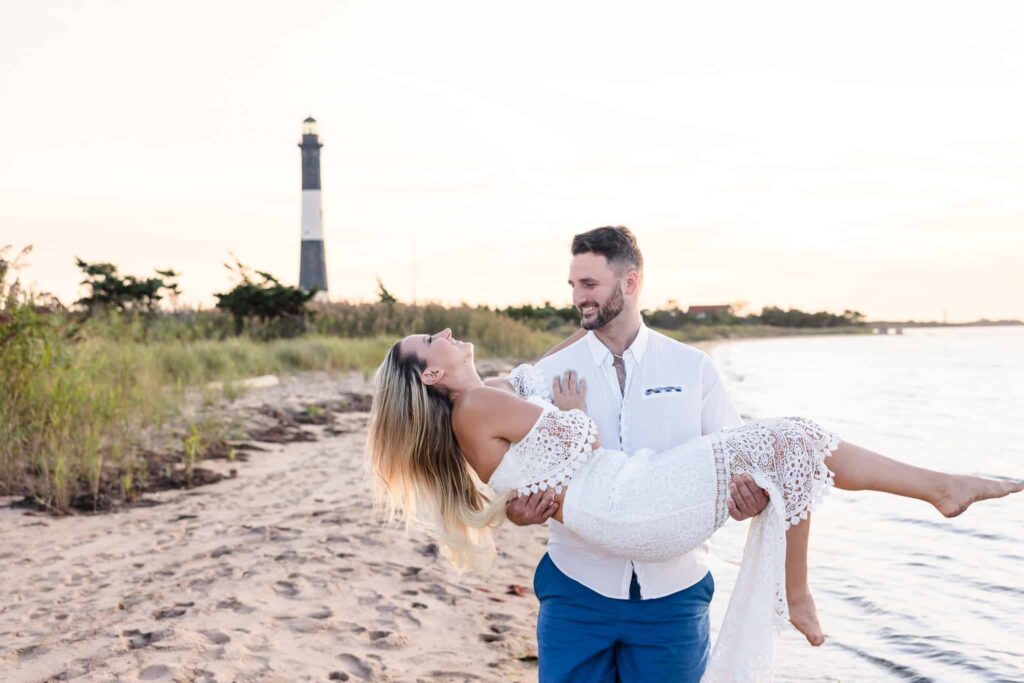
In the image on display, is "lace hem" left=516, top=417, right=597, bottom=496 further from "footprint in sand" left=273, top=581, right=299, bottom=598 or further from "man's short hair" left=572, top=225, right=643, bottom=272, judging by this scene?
"footprint in sand" left=273, top=581, right=299, bottom=598

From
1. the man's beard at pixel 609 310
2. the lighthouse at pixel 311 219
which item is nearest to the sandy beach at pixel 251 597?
the man's beard at pixel 609 310

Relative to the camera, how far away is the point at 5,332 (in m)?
8.97

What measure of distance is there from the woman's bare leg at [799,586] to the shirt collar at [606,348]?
2.72 feet

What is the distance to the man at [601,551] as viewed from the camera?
3.38m

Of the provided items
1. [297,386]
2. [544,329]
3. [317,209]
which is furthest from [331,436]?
[317,209]

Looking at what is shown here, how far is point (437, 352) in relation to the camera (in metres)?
3.87

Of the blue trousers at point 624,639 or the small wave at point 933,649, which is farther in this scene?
the small wave at point 933,649

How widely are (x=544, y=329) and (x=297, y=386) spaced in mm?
24475

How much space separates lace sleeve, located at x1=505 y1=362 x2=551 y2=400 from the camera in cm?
383

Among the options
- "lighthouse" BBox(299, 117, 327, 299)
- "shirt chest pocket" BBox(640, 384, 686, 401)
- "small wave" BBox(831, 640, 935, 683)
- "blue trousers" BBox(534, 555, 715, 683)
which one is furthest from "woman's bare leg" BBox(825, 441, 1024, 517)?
"lighthouse" BBox(299, 117, 327, 299)

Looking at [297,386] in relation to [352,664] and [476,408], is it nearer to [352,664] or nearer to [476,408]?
[352,664]

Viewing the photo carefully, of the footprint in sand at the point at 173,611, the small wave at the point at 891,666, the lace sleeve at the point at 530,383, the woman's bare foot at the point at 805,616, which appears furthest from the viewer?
the small wave at the point at 891,666

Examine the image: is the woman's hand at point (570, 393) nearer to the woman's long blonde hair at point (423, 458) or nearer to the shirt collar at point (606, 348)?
the shirt collar at point (606, 348)

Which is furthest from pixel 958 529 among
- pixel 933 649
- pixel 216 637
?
pixel 216 637
